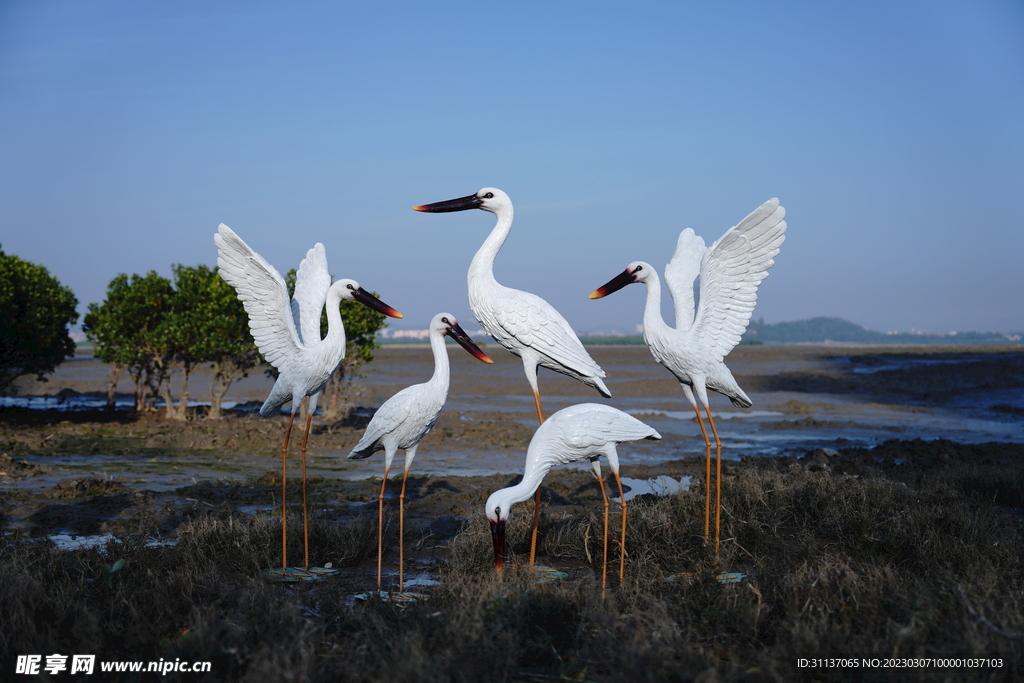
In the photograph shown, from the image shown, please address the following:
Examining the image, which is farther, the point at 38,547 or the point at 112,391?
the point at 112,391

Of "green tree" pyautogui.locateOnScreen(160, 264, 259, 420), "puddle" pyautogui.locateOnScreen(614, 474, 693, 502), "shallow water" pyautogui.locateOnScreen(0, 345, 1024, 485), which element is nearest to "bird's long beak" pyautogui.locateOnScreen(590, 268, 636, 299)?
"puddle" pyautogui.locateOnScreen(614, 474, 693, 502)

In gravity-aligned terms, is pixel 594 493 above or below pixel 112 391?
below

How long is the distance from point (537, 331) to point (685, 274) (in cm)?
190

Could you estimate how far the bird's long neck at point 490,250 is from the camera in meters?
5.69

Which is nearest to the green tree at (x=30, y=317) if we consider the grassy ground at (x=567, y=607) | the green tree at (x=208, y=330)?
the green tree at (x=208, y=330)

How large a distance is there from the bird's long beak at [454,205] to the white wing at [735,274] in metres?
2.09

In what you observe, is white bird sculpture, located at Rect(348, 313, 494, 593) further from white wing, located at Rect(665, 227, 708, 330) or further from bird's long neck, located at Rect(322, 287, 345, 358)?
white wing, located at Rect(665, 227, 708, 330)

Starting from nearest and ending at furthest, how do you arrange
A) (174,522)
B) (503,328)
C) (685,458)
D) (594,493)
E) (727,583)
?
(727,583) < (503,328) < (174,522) < (594,493) < (685,458)

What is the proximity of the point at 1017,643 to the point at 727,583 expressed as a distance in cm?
166

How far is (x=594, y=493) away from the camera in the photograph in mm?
9867

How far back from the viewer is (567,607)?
4.79 m

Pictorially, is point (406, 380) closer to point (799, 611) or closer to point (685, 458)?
point (685, 458)

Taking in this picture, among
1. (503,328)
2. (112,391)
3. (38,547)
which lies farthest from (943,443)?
(112,391)

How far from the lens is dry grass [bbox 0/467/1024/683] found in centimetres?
379
